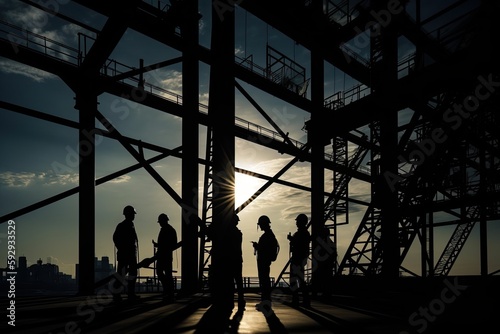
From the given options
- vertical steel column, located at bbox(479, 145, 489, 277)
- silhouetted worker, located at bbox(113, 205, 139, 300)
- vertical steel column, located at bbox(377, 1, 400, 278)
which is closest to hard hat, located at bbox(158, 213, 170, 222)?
silhouetted worker, located at bbox(113, 205, 139, 300)

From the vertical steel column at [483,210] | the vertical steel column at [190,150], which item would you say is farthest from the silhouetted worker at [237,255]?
Answer: the vertical steel column at [483,210]

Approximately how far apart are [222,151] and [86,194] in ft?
23.0

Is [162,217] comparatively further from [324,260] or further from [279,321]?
[324,260]

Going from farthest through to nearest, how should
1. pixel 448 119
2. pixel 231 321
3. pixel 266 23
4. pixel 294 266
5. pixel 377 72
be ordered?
pixel 266 23, pixel 377 72, pixel 448 119, pixel 294 266, pixel 231 321

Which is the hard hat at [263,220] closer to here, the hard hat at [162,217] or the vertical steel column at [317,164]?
the hard hat at [162,217]

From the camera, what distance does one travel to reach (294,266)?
22.9ft

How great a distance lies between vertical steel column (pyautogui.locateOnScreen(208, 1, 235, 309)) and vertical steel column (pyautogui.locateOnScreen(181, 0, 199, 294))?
5.24m

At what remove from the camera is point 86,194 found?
11.0 meters

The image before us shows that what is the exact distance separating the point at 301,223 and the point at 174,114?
922 cm

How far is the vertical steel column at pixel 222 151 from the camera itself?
18.9 ft

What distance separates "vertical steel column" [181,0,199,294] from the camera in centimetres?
1116

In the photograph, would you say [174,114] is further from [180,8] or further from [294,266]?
[294,266]

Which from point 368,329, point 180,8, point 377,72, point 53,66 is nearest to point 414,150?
point 377,72

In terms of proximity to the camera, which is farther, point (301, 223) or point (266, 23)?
point (266, 23)
